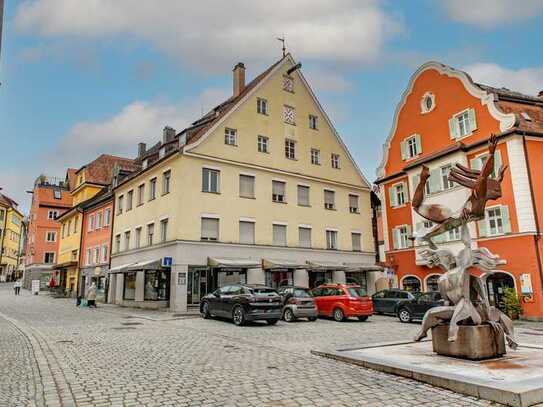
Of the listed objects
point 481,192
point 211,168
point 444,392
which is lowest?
point 444,392

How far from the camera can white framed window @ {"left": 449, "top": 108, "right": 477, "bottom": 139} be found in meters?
26.4

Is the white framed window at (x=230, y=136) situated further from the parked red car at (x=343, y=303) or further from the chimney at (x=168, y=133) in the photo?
the parked red car at (x=343, y=303)

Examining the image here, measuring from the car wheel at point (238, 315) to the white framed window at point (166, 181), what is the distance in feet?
37.8

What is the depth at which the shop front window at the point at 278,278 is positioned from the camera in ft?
91.4

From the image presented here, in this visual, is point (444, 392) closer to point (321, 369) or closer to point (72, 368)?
point (321, 369)

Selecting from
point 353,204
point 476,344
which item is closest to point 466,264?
point 476,344

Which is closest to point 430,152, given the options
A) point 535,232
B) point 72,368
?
point 535,232

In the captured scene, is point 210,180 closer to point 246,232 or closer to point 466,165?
point 246,232

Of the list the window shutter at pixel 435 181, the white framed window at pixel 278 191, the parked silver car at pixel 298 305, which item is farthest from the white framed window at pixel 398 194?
the parked silver car at pixel 298 305

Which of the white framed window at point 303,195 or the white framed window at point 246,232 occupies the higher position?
the white framed window at point 303,195

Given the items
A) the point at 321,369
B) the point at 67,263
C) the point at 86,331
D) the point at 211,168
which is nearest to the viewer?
the point at 321,369

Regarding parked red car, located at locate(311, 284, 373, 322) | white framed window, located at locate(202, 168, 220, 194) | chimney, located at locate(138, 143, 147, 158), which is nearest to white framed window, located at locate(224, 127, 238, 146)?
white framed window, located at locate(202, 168, 220, 194)

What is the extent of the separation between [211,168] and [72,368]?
19093mm

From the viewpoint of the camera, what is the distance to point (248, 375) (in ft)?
26.7
